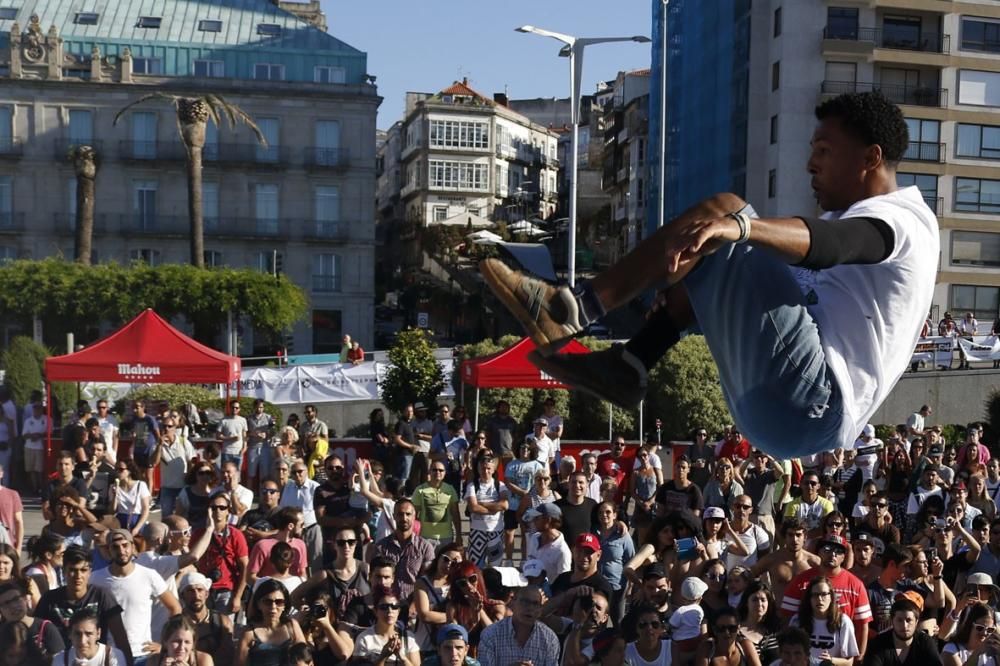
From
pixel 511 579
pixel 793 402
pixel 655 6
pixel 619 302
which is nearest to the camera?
pixel 619 302

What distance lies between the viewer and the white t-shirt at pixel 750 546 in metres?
8.79

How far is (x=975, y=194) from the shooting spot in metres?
35.2

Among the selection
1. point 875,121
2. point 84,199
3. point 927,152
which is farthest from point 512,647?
point 84,199

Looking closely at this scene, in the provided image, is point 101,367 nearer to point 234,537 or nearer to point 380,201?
point 234,537

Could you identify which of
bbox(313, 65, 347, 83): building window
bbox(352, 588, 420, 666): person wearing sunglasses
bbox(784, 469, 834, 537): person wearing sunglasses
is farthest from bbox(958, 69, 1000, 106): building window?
bbox(352, 588, 420, 666): person wearing sunglasses

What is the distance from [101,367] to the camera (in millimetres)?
14188

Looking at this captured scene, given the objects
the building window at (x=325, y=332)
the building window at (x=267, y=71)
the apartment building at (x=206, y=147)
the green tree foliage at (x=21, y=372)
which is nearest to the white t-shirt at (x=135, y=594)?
the green tree foliage at (x=21, y=372)

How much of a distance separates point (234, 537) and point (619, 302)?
606cm

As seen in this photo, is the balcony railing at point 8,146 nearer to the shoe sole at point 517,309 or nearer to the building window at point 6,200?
the building window at point 6,200

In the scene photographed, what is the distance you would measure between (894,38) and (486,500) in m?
30.0

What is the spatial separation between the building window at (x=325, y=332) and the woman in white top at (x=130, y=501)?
36.8 metres

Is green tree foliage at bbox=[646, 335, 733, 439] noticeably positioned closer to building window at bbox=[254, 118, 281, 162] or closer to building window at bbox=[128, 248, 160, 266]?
building window at bbox=[254, 118, 281, 162]

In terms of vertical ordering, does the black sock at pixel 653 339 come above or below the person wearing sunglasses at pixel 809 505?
above

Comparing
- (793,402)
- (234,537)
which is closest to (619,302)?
(793,402)
